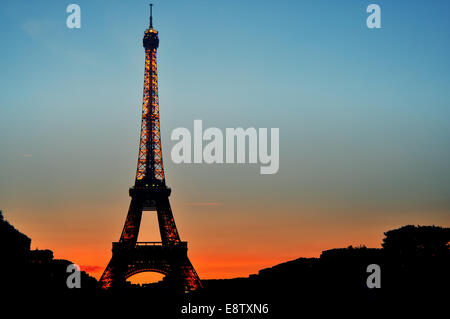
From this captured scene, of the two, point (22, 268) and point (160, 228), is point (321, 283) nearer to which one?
point (160, 228)

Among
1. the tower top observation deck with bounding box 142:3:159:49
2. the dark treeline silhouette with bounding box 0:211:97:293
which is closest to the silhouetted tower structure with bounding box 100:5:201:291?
the tower top observation deck with bounding box 142:3:159:49

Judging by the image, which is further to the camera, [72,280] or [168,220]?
[168,220]

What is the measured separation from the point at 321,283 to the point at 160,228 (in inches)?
1005

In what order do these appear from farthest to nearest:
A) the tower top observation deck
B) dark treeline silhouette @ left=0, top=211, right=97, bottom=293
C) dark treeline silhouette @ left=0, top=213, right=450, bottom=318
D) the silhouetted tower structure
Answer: the tower top observation deck, the silhouetted tower structure, dark treeline silhouette @ left=0, top=211, right=97, bottom=293, dark treeline silhouette @ left=0, top=213, right=450, bottom=318

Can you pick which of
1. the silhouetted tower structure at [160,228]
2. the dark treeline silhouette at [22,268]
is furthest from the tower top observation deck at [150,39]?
the dark treeline silhouette at [22,268]

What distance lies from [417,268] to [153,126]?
43.4 meters

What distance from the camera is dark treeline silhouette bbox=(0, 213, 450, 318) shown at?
48562 millimetres

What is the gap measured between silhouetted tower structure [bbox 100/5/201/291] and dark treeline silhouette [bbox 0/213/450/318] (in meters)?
3.60

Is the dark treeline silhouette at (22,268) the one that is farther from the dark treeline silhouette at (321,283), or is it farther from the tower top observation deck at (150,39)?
the tower top observation deck at (150,39)

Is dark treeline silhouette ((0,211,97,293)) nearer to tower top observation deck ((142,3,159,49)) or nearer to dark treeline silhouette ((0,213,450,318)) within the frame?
dark treeline silhouette ((0,213,450,318))

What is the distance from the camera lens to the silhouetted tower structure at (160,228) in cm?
7088
